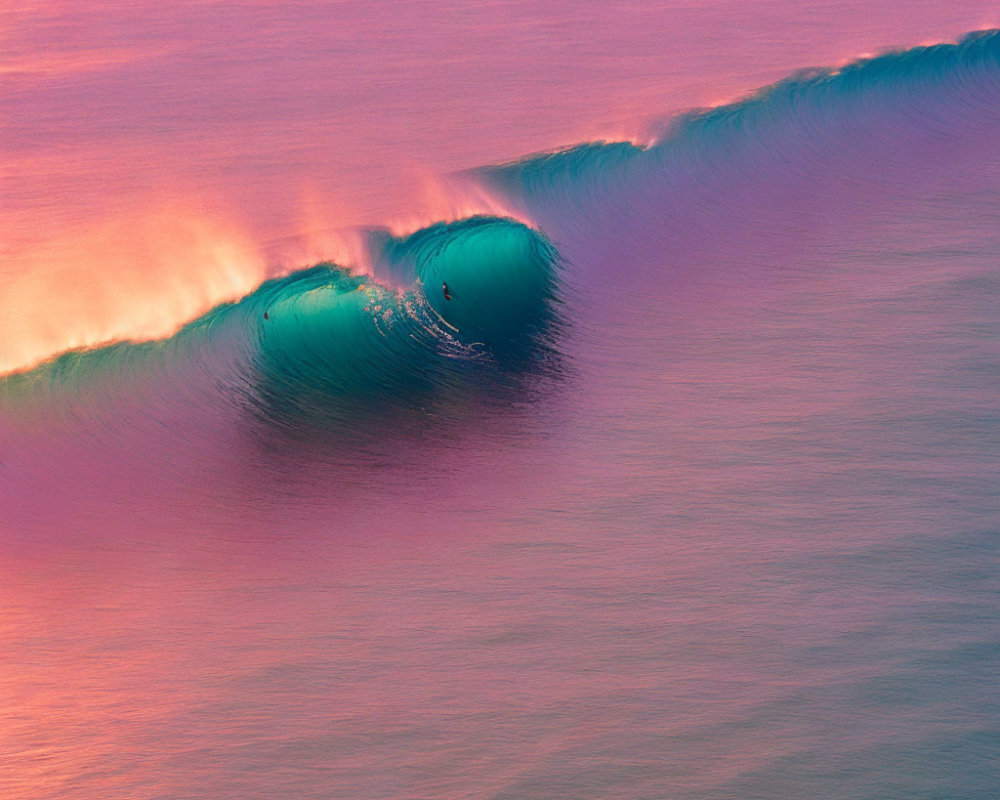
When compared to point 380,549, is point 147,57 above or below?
above

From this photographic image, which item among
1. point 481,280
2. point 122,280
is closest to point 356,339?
point 481,280

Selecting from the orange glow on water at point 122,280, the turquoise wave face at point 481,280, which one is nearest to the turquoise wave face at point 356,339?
the turquoise wave face at point 481,280

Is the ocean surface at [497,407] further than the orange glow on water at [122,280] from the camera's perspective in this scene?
No

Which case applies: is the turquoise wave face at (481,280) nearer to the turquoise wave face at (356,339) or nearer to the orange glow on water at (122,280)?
the turquoise wave face at (356,339)

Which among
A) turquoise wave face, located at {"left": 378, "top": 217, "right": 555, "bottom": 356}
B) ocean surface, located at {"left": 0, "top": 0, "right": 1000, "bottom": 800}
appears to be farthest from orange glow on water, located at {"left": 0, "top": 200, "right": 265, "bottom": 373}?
turquoise wave face, located at {"left": 378, "top": 217, "right": 555, "bottom": 356}

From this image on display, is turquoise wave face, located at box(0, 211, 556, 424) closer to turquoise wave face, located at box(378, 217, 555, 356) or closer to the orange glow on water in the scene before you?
turquoise wave face, located at box(378, 217, 555, 356)

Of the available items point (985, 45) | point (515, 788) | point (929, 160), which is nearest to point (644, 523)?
point (515, 788)

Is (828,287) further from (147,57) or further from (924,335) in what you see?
(147,57)

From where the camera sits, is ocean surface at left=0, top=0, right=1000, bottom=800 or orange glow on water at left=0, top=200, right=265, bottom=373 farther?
orange glow on water at left=0, top=200, right=265, bottom=373
